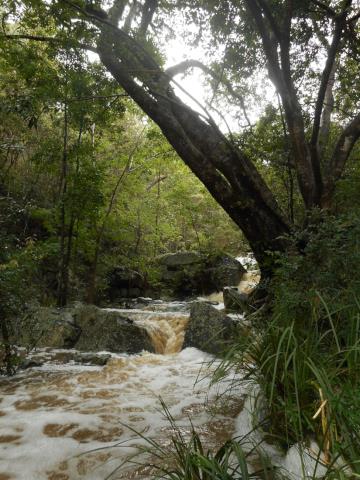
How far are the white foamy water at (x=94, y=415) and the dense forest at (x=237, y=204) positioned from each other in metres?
0.13

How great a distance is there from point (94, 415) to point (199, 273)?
37.9 ft

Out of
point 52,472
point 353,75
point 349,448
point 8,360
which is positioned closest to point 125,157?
point 353,75

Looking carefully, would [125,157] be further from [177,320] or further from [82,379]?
[82,379]

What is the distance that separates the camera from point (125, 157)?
11906mm

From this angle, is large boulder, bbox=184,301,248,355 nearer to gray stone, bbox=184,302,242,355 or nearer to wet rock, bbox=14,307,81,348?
gray stone, bbox=184,302,242,355

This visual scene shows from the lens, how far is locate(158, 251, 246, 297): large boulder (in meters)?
14.2

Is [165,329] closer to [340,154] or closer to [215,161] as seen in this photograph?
[215,161]

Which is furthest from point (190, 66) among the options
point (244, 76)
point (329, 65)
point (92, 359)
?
point (92, 359)

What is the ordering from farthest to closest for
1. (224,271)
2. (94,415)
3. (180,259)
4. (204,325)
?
(180,259), (224,271), (204,325), (94,415)

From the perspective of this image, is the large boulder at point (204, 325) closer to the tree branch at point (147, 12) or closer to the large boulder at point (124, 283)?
the tree branch at point (147, 12)

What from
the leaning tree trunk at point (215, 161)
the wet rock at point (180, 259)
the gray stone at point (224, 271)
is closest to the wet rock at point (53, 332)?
the leaning tree trunk at point (215, 161)

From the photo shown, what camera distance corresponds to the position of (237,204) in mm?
6551

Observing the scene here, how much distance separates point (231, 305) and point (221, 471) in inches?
334

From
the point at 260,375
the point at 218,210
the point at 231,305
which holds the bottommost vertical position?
the point at 231,305
